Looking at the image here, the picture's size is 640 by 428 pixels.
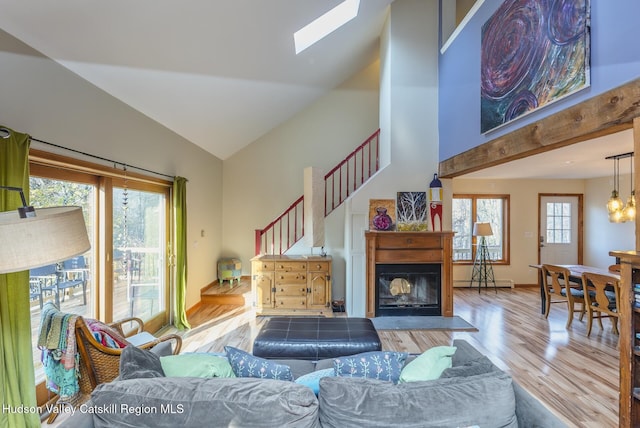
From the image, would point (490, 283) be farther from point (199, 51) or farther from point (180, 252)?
point (199, 51)

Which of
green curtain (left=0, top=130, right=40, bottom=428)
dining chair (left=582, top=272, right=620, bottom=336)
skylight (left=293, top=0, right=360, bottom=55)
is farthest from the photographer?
skylight (left=293, top=0, right=360, bottom=55)

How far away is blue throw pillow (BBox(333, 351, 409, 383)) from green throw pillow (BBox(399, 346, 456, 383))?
52mm

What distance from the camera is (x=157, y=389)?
1.41m

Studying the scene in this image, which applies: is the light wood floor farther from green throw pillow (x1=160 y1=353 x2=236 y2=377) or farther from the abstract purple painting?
the abstract purple painting

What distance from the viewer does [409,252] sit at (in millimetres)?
4645

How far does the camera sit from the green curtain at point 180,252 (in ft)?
13.9

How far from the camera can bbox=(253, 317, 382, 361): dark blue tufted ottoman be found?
2697 mm

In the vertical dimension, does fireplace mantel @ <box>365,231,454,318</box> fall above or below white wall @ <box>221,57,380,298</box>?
below

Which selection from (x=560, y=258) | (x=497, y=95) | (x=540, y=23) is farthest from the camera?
(x=560, y=258)

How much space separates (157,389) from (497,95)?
3772 mm

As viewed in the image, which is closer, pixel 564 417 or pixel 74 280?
pixel 564 417

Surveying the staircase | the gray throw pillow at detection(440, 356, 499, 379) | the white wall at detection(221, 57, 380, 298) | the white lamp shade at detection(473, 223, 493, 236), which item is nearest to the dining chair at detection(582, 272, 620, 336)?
the white lamp shade at detection(473, 223, 493, 236)

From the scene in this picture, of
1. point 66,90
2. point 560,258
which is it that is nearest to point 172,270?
point 66,90

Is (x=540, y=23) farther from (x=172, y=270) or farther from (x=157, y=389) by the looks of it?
(x=172, y=270)
